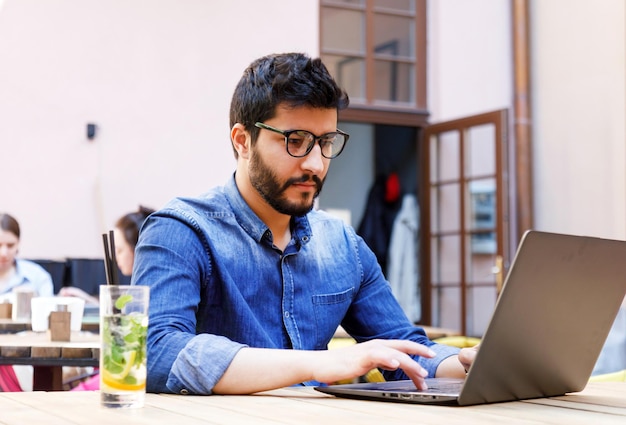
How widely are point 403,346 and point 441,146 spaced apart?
19.8 feet

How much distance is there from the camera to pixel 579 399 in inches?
53.0

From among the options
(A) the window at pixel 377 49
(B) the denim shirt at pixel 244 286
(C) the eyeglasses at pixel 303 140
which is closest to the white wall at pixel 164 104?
(A) the window at pixel 377 49

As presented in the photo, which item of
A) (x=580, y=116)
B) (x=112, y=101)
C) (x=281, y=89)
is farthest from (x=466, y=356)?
(x=580, y=116)

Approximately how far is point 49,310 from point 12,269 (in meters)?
2.06

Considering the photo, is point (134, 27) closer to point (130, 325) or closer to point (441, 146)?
Result: point (441, 146)

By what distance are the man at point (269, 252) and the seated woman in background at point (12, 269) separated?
3.15 meters

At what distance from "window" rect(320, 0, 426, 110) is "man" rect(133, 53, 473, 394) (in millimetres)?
5137

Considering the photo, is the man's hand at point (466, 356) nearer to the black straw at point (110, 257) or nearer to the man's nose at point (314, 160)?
the man's nose at point (314, 160)

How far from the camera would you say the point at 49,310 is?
2.93 m

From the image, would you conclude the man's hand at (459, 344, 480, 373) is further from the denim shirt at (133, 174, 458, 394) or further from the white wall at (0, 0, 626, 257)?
the white wall at (0, 0, 626, 257)

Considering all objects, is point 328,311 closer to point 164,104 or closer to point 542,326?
point 542,326

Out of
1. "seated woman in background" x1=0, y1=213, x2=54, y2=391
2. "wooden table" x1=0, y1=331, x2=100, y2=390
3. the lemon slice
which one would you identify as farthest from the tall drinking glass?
"seated woman in background" x1=0, y1=213, x2=54, y2=391

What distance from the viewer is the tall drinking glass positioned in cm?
Result: 111

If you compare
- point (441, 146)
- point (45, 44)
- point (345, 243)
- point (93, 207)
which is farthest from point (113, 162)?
point (345, 243)
